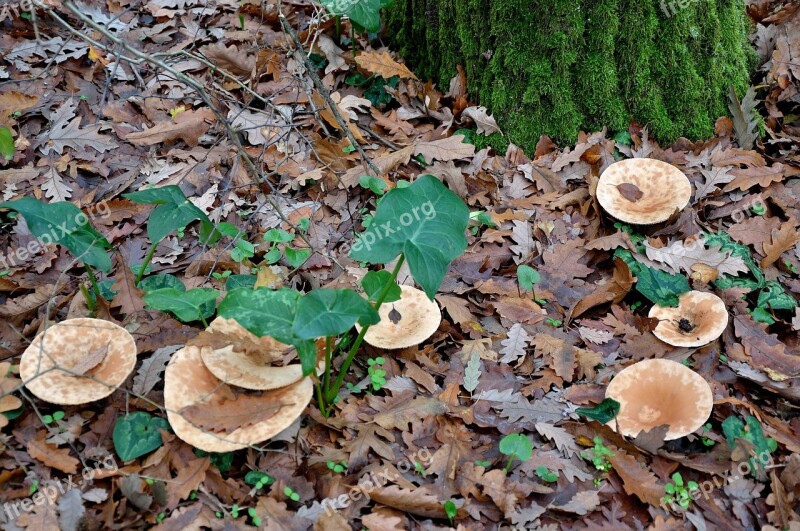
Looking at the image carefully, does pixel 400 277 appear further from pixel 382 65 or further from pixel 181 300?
pixel 382 65

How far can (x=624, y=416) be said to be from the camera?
331cm

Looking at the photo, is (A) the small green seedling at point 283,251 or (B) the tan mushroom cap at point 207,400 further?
(A) the small green seedling at point 283,251

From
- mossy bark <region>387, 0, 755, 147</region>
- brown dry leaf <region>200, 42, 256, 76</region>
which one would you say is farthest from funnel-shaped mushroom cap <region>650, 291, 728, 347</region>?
brown dry leaf <region>200, 42, 256, 76</region>

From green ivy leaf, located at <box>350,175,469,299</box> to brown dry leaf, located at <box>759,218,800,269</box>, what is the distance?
2543 millimetres

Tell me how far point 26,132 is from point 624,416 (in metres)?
4.78

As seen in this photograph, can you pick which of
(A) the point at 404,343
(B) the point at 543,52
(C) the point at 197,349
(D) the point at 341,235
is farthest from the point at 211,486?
(B) the point at 543,52

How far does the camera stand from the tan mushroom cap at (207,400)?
2.89 m

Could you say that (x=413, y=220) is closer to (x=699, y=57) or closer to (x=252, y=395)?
(x=252, y=395)

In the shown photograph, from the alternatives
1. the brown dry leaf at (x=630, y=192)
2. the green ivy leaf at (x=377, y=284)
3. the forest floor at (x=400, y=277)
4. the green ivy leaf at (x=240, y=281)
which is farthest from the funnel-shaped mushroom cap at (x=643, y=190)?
the green ivy leaf at (x=240, y=281)

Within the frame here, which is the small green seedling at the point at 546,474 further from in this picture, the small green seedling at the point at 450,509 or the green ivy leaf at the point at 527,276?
the green ivy leaf at the point at 527,276

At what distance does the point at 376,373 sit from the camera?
3.57 metres

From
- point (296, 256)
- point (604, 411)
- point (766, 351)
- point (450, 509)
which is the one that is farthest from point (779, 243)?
point (296, 256)

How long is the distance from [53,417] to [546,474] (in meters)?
2.57

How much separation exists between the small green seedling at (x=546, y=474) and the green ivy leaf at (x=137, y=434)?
1935 millimetres
